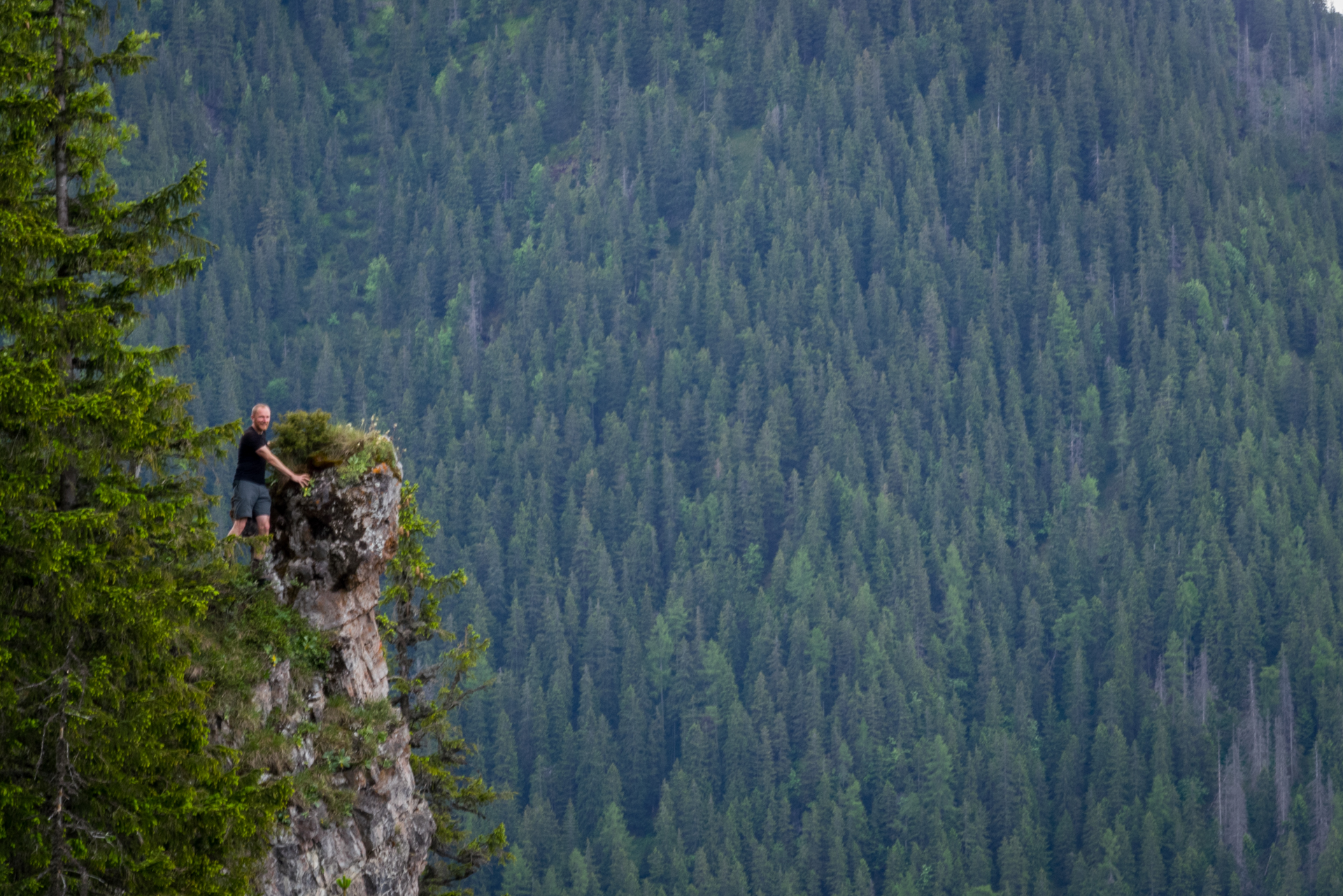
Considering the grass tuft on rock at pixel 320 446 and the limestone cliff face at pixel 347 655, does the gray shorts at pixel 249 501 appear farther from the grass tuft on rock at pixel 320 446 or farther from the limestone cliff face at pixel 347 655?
the grass tuft on rock at pixel 320 446

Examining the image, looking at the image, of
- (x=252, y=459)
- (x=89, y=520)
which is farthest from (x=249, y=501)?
(x=89, y=520)

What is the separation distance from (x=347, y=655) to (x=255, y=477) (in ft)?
10.8

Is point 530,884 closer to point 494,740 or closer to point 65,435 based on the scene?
point 494,740

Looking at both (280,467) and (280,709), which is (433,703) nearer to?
(280,709)

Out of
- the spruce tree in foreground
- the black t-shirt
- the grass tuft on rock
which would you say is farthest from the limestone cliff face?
the spruce tree in foreground

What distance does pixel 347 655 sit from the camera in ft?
80.3

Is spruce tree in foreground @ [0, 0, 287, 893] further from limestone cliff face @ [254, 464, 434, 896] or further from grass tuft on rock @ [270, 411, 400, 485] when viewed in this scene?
grass tuft on rock @ [270, 411, 400, 485]

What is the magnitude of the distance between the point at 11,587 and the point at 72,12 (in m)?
6.94

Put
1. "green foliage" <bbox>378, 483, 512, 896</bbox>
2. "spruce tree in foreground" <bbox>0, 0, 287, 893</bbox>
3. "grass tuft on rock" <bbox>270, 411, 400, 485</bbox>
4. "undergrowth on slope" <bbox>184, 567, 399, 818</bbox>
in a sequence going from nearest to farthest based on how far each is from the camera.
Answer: "spruce tree in foreground" <bbox>0, 0, 287, 893</bbox> < "undergrowth on slope" <bbox>184, 567, 399, 818</bbox> < "grass tuft on rock" <bbox>270, 411, 400, 485</bbox> < "green foliage" <bbox>378, 483, 512, 896</bbox>

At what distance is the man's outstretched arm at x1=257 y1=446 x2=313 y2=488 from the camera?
22.8m

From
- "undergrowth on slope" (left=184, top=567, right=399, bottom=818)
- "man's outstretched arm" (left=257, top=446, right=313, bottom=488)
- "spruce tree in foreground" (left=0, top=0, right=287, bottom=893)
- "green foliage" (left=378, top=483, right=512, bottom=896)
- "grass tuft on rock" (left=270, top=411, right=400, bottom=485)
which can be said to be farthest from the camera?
"green foliage" (left=378, top=483, right=512, bottom=896)

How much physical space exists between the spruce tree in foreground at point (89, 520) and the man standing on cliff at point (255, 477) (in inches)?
139

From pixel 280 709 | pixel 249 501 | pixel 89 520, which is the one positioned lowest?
pixel 280 709

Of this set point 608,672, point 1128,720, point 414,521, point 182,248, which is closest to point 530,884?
point 608,672
